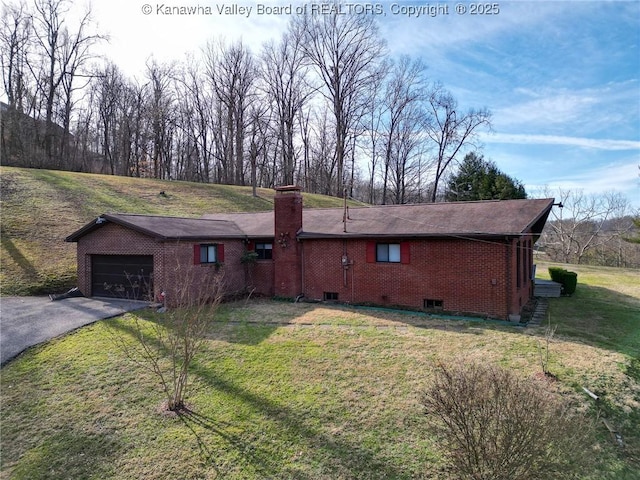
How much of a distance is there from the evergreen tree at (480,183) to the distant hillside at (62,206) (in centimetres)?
1167

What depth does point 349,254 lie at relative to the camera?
47.7 ft

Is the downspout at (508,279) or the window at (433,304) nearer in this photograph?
the downspout at (508,279)

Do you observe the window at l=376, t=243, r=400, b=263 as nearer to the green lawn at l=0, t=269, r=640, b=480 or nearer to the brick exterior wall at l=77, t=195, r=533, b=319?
the brick exterior wall at l=77, t=195, r=533, b=319

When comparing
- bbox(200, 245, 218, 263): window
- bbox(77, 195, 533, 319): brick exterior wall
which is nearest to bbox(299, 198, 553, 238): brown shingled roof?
bbox(77, 195, 533, 319): brick exterior wall

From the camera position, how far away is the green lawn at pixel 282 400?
5676 millimetres

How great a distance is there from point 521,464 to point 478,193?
3225 cm

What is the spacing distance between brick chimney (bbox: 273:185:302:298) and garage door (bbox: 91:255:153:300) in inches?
195

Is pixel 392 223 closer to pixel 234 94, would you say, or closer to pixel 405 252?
pixel 405 252

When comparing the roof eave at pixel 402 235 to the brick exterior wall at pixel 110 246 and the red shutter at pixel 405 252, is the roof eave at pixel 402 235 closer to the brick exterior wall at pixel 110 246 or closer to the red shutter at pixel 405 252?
the red shutter at pixel 405 252

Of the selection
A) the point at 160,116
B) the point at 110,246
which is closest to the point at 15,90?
the point at 160,116

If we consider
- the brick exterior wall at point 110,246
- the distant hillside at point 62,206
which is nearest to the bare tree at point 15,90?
the distant hillside at point 62,206

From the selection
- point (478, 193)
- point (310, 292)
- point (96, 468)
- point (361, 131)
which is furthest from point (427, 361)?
point (361, 131)

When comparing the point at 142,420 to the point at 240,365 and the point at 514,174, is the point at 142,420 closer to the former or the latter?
the point at 240,365

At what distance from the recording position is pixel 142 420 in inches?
264
